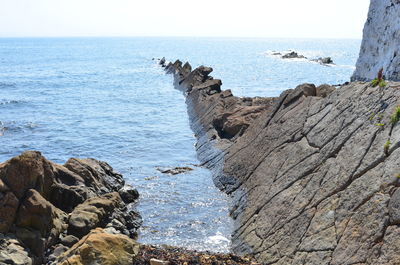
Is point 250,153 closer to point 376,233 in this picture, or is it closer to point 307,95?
point 307,95

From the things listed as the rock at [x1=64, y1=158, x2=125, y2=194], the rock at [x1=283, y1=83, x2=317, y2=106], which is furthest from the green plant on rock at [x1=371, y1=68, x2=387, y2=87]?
the rock at [x1=64, y1=158, x2=125, y2=194]

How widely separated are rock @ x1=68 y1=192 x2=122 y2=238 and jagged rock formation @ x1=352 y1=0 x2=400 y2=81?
44.5 ft

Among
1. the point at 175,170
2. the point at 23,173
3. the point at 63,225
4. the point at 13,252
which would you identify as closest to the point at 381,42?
the point at 175,170

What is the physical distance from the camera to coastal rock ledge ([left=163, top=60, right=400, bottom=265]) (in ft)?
37.9

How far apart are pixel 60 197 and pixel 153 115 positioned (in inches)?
1268

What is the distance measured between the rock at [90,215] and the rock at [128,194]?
7.44 feet

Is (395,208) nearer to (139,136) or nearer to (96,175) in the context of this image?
(96,175)

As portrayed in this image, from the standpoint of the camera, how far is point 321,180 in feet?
47.9

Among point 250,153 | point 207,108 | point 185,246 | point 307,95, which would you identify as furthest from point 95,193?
point 207,108

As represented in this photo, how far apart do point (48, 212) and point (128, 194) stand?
7.07 metres

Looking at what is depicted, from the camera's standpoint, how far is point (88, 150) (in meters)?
32.7

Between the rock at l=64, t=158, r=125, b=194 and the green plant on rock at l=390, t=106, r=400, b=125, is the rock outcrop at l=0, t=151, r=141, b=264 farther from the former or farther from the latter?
the green plant on rock at l=390, t=106, r=400, b=125

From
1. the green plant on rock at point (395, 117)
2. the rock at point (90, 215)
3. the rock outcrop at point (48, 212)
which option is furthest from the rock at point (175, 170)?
the green plant on rock at point (395, 117)

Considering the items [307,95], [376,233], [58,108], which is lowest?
[58,108]
